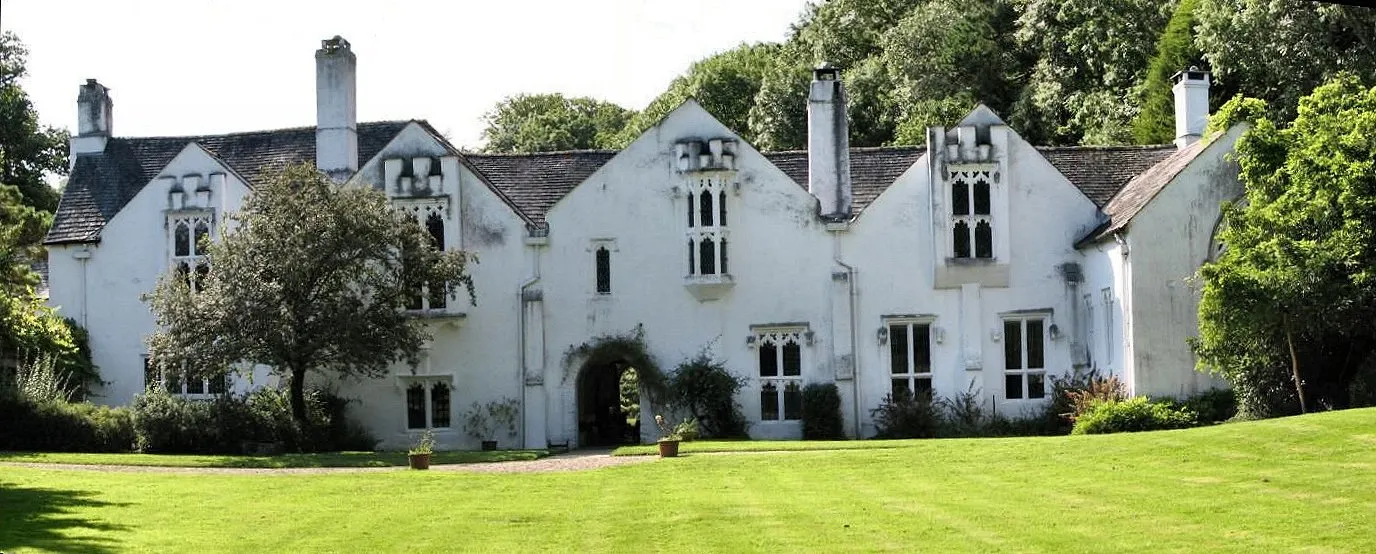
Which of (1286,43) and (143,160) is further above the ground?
(1286,43)

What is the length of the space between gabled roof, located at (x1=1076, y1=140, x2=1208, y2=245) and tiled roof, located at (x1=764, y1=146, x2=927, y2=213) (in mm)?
4788

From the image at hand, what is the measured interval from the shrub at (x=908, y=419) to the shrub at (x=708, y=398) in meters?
3.29

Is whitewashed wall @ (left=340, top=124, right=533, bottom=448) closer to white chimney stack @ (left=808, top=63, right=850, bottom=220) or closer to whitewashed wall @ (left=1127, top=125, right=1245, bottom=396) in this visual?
white chimney stack @ (left=808, top=63, right=850, bottom=220)

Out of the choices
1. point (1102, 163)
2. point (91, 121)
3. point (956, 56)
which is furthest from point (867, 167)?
point (956, 56)

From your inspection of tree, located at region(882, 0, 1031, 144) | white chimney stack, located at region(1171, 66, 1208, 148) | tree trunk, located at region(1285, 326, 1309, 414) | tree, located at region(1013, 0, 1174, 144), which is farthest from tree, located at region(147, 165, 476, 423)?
tree, located at region(882, 0, 1031, 144)

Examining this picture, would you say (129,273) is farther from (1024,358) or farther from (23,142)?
(23,142)

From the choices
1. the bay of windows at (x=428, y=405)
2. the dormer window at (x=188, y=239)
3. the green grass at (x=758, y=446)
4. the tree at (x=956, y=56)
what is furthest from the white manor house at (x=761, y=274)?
the tree at (x=956, y=56)

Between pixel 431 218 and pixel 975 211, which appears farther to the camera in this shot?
pixel 431 218

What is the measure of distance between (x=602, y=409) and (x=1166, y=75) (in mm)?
22034

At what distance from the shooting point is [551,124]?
90250 mm

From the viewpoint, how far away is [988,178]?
4019 cm

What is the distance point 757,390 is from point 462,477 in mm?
14140

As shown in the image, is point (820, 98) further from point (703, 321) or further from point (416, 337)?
point (416, 337)

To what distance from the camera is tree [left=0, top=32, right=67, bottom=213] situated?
65.6 metres
